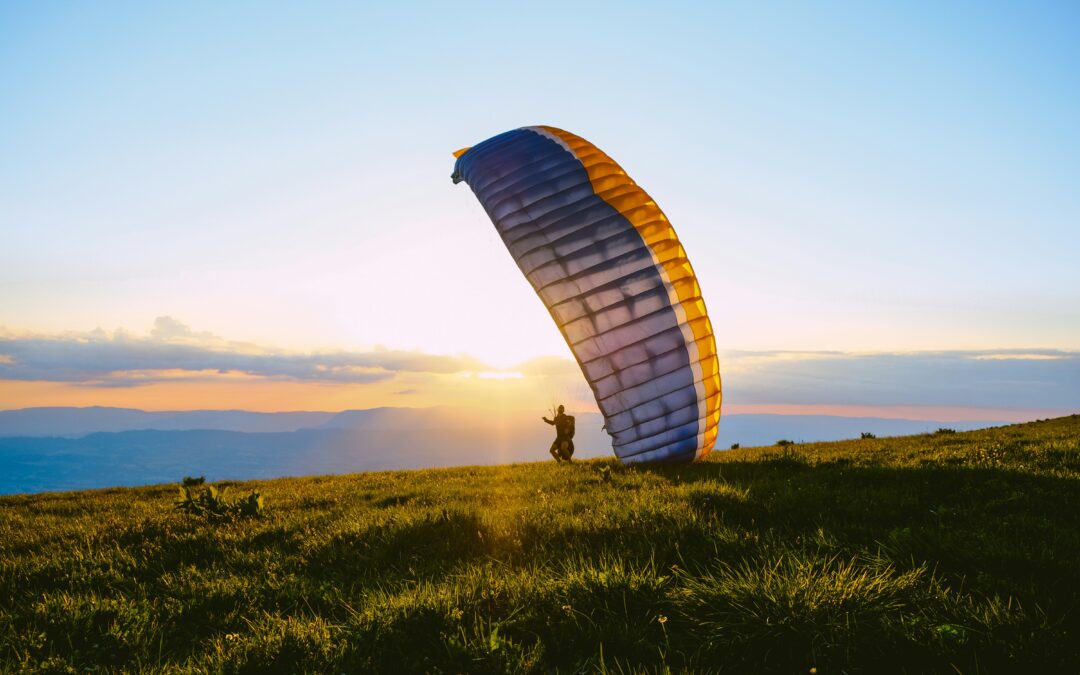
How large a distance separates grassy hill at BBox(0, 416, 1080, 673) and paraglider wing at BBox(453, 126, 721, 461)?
7.46 feet

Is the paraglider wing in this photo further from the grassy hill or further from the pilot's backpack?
the pilot's backpack

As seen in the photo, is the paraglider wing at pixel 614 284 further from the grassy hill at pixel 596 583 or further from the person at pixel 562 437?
the person at pixel 562 437

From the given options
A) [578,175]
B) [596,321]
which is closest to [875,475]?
[596,321]

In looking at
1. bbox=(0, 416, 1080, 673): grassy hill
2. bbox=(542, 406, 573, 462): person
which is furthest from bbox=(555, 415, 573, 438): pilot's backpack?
bbox=(0, 416, 1080, 673): grassy hill

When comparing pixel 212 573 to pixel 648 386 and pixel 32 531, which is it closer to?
pixel 32 531

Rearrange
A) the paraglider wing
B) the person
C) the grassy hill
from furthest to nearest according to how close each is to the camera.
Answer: the person → the paraglider wing → the grassy hill

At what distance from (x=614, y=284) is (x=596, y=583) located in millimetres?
7104

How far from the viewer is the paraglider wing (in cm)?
1145

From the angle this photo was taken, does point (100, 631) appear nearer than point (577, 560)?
Yes

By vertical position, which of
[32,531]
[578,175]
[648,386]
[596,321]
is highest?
[578,175]

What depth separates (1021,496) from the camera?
7.84 metres

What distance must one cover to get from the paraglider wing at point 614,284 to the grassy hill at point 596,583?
7.46 feet

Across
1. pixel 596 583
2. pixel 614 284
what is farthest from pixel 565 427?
pixel 596 583

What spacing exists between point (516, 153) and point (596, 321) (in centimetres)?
394
